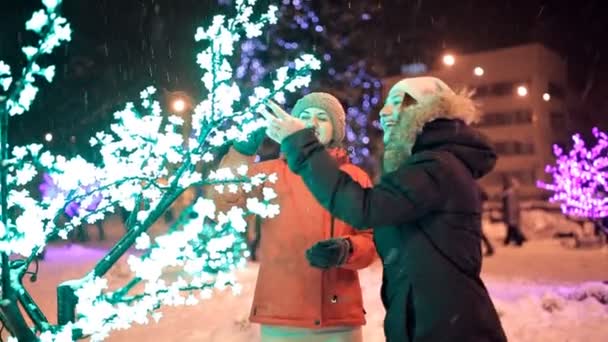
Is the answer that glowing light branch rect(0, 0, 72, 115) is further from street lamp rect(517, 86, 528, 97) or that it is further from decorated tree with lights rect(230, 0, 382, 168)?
street lamp rect(517, 86, 528, 97)

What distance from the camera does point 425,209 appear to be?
1.99 meters

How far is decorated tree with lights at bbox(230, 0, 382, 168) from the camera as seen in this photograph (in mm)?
12117

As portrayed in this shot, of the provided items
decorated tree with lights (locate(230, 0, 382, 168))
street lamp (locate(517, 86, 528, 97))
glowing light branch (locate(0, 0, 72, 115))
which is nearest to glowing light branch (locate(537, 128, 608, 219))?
decorated tree with lights (locate(230, 0, 382, 168))

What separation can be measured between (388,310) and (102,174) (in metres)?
1.43

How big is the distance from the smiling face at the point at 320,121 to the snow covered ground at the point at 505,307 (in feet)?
11.2

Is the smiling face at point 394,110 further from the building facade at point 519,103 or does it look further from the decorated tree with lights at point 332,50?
the building facade at point 519,103

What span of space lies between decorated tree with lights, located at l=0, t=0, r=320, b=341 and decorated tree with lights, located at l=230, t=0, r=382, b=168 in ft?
29.0

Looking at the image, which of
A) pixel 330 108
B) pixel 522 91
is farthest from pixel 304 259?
pixel 522 91

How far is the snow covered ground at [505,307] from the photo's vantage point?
6156 mm

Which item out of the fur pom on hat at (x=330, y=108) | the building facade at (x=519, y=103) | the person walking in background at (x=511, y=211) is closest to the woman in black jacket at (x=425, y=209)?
the fur pom on hat at (x=330, y=108)

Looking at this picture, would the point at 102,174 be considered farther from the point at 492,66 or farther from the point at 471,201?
the point at 492,66

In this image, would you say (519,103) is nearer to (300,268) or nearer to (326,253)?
(300,268)

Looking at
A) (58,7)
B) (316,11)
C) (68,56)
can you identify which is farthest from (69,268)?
(58,7)

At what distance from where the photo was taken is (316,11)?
12328 mm
